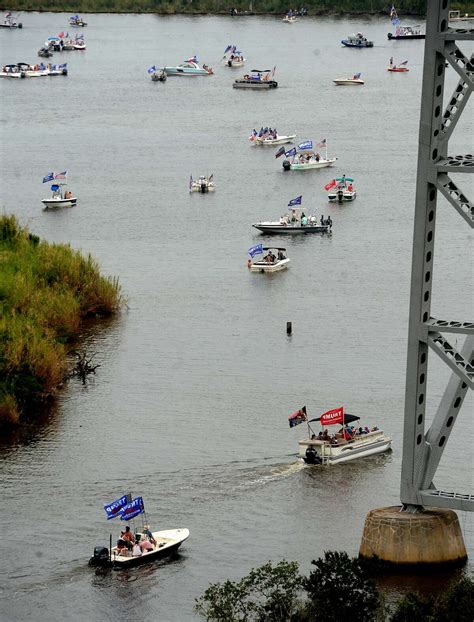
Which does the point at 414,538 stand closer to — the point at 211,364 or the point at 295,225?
the point at 211,364

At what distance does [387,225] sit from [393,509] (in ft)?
205

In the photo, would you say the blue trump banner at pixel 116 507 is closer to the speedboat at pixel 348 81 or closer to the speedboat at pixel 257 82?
the speedboat at pixel 257 82

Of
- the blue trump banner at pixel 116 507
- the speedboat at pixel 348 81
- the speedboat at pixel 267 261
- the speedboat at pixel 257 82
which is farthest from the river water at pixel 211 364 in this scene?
the speedboat at pixel 348 81

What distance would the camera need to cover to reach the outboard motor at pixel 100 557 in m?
47.2

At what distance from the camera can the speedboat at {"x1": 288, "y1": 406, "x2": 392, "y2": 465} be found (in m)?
56.4

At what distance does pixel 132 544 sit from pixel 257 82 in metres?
136

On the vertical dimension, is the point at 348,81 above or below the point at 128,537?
below

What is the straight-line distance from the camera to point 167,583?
152 feet

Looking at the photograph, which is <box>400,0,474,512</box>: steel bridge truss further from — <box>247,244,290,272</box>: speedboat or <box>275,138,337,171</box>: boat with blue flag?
<box>275,138,337,171</box>: boat with blue flag

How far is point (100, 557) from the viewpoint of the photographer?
155 ft

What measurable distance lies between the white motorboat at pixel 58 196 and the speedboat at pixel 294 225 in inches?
624

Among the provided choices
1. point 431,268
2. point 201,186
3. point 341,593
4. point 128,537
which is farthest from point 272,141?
point 341,593

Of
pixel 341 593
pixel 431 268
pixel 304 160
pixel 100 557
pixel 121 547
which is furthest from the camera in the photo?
pixel 304 160

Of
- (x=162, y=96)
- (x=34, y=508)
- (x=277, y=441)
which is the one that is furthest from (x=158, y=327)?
(x=162, y=96)
